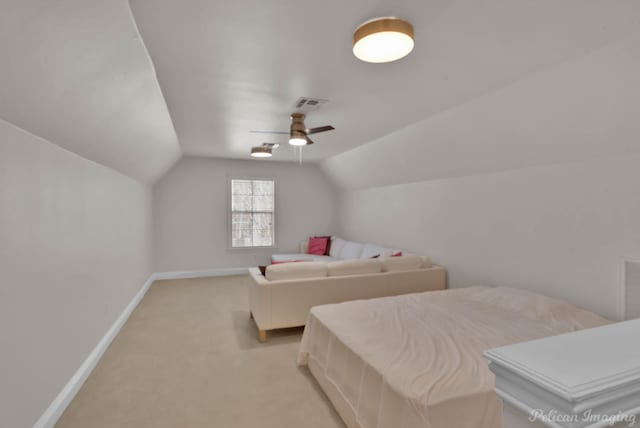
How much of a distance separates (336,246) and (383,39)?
207 inches

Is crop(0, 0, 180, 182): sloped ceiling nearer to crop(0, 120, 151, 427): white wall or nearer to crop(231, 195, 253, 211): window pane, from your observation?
crop(0, 120, 151, 427): white wall

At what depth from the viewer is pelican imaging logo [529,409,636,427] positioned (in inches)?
24.3

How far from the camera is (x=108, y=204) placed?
11.4 feet

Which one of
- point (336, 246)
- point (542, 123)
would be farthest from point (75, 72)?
point (336, 246)

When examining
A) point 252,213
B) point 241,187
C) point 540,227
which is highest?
point 241,187

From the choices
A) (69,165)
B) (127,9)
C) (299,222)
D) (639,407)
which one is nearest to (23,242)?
(69,165)

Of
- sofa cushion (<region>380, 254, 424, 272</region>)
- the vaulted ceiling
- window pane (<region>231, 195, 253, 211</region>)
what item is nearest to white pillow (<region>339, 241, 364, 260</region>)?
sofa cushion (<region>380, 254, 424, 272</region>)

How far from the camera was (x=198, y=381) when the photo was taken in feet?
8.97

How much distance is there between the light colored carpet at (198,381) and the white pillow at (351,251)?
2424 millimetres

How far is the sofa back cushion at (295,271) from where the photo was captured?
3.62 meters

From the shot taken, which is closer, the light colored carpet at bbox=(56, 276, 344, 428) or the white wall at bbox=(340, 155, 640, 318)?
the light colored carpet at bbox=(56, 276, 344, 428)

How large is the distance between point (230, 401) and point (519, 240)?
3.19 metres

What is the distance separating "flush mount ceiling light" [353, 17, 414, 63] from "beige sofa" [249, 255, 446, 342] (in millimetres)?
2423

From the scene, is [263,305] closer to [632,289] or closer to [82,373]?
[82,373]
